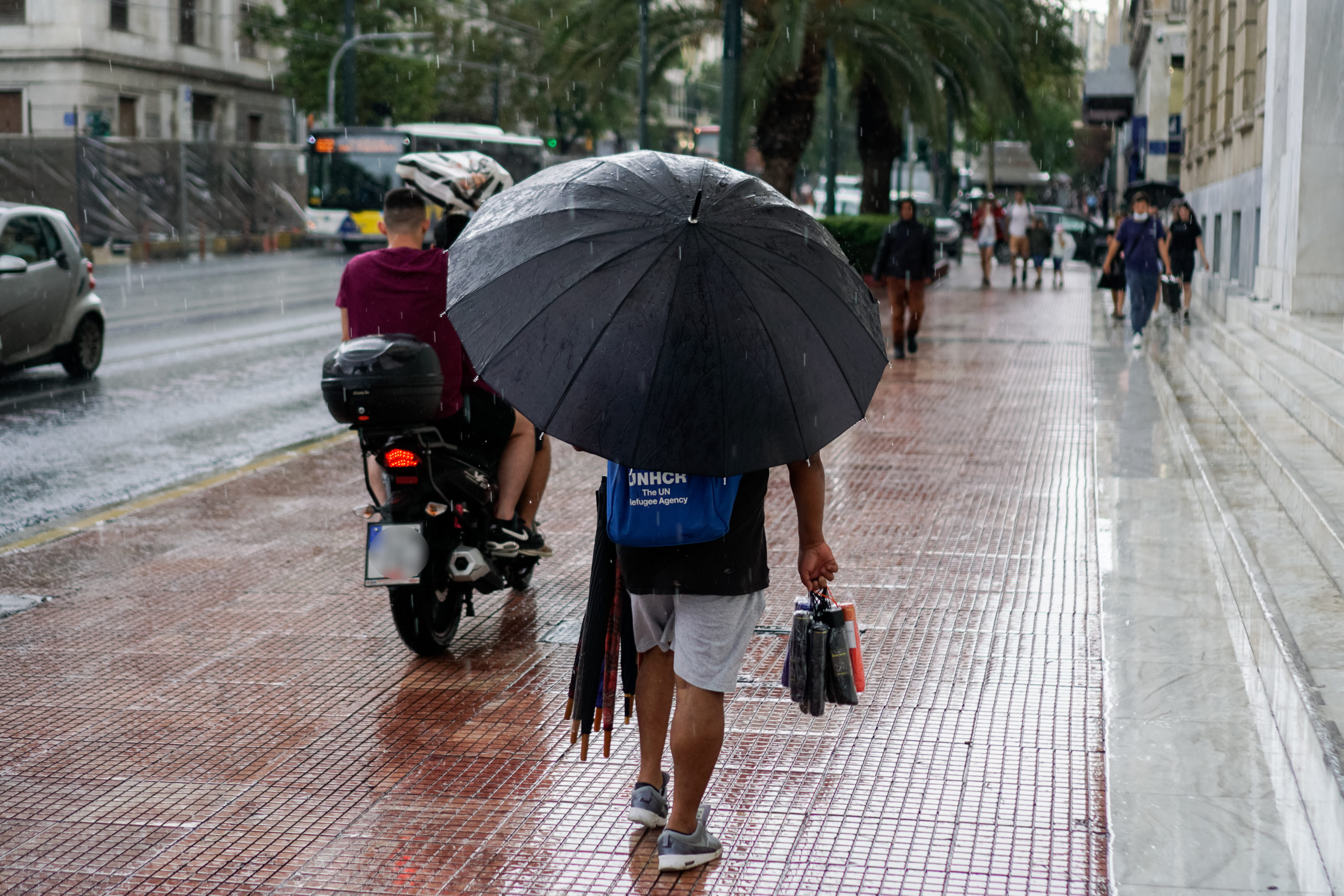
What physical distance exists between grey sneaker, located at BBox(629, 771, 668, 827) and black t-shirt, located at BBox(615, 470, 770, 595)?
645 mm

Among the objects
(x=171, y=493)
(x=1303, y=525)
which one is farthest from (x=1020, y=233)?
(x=1303, y=525)

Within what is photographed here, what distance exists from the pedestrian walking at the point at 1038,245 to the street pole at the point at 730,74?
1416 cm

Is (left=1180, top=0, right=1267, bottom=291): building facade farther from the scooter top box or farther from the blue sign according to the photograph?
the blue sign

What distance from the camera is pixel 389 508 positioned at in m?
5.53

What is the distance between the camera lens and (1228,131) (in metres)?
19.0

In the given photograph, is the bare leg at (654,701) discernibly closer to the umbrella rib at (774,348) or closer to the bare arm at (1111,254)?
the umbrella rib at (774,348)

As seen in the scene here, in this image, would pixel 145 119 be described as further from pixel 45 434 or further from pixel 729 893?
pixel 729 893

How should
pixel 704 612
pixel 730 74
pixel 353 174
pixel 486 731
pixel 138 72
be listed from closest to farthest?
pixel 704 612 → pixel 486 731 → pixel 730 74 → pixel 353 174 → pixel 138 72

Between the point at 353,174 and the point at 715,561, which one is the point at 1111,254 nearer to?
the point at 715,561

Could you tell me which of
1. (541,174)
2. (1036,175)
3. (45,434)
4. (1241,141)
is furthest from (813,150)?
(541,174)

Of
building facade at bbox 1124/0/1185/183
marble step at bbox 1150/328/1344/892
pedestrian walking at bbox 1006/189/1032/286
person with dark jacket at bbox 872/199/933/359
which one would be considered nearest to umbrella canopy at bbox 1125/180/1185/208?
pedestrian walking at bbox 1006/189/1032/286

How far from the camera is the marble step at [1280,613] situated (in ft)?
13.5

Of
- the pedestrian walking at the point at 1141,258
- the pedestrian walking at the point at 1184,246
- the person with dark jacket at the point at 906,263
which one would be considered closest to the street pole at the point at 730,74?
the person with dark jacket at the point at 906,263

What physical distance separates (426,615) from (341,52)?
38.6 m
